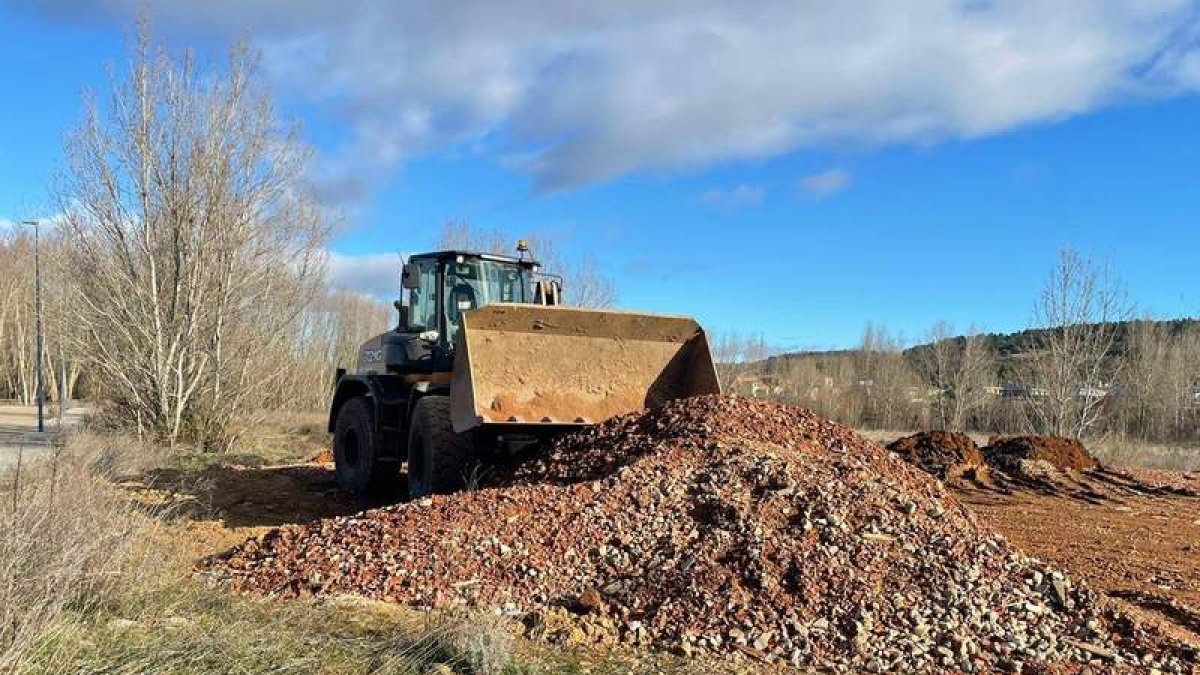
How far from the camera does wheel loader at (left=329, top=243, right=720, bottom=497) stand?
7.91 meters

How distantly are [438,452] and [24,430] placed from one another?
24284mm

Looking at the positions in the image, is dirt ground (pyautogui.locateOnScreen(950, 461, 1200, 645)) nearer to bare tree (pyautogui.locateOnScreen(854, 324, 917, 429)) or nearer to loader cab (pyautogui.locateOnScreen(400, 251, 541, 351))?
loader cab (pyautogui.locateOnScreen(400, 251, 541, 351))

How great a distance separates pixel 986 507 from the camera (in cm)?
1010

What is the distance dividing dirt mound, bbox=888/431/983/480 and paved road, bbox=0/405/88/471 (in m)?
12.3

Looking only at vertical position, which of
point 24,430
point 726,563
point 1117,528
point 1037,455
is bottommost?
point 1117,528

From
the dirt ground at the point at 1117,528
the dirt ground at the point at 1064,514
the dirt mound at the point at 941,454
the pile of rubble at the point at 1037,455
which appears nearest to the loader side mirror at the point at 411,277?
the dirt ground at the point at 1064,514

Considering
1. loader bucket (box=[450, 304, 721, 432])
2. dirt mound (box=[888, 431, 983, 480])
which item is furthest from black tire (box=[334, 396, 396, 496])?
dirt mound (box=[888, 431, 983, 480])

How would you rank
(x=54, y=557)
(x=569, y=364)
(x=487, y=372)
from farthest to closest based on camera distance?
(x=569, y=364)
(x=487, y=372)
(x=54, y=557)

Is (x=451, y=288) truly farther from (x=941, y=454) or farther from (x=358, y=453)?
(x=941, y=454)

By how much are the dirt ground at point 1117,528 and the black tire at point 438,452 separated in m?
4.64

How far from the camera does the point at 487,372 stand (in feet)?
26.2

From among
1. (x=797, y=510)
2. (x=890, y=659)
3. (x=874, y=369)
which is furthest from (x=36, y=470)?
(x=874, y=369)

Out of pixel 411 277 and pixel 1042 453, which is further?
pixel 1042 453

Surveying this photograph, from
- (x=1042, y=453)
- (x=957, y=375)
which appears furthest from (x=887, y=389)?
(x=1042, y=453)
